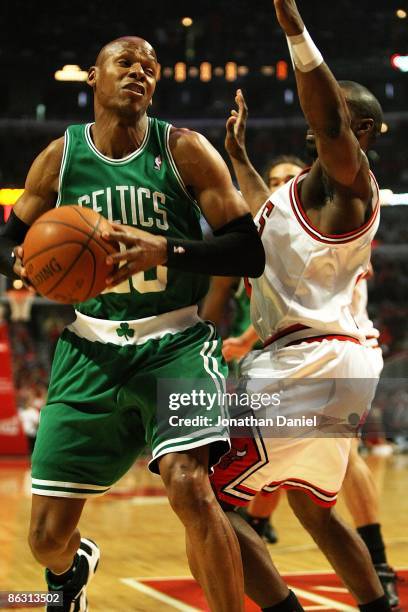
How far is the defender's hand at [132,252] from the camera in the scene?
280 cm

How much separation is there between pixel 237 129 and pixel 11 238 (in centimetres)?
122

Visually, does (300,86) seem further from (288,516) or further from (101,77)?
(288,516)

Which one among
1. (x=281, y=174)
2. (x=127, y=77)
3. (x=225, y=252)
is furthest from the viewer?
(x=281, y=174)

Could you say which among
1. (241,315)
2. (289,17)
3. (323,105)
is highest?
(289,17)

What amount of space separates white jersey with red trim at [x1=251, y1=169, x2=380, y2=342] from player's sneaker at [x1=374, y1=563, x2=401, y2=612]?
1403 mm

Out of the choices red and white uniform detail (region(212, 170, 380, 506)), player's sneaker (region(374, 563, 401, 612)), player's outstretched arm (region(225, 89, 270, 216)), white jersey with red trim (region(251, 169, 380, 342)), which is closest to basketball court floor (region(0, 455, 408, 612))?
player's sneaker (region(374, 563, 401, 612))

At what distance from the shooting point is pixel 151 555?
18.6ft

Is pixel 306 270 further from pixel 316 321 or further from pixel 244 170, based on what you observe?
pixel 244 170

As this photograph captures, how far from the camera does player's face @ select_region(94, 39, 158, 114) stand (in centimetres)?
334

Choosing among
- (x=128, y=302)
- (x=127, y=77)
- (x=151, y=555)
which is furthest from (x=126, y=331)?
(x=151, y=555)

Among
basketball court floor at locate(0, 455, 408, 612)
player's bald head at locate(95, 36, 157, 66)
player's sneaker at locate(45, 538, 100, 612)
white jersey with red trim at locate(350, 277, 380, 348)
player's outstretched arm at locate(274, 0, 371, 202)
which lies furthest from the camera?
basketball court floor at locate(0, 455, 408, 612)

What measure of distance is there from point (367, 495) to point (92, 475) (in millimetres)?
1807

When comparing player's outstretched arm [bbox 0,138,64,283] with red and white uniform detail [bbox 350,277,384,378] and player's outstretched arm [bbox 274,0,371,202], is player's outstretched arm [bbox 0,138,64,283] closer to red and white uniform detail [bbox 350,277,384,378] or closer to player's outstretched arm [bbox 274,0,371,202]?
player's outstretched arm [bbox 274,0,371,202]

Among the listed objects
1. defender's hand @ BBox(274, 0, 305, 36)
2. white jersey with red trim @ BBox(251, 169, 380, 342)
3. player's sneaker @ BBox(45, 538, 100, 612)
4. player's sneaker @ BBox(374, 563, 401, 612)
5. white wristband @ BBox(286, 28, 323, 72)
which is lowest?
player's sneaker @ BBox(374, 563, 401, 612)
